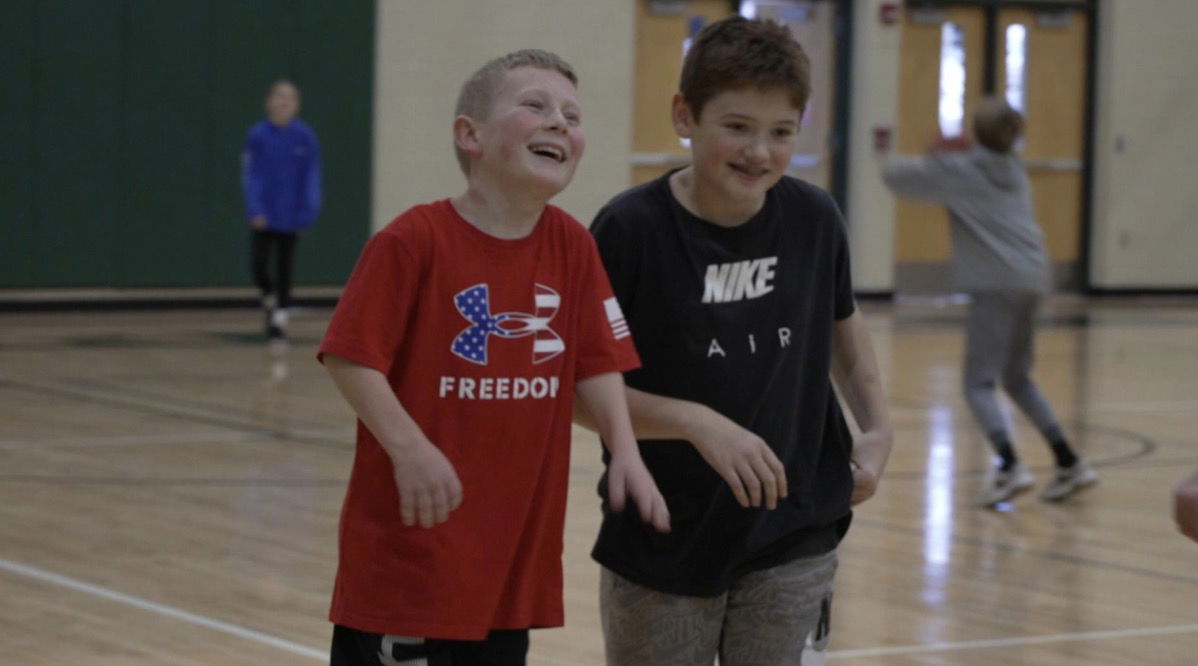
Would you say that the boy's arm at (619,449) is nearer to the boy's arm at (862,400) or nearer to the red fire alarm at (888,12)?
the boy's arm at (862,400)

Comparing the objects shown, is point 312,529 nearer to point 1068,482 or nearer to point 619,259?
point 1068,482

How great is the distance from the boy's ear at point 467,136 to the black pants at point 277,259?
9.95 m

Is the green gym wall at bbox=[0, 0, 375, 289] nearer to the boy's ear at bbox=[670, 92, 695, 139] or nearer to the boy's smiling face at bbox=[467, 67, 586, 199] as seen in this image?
the boy's ear at bbox=[670, 92, 695, 139]

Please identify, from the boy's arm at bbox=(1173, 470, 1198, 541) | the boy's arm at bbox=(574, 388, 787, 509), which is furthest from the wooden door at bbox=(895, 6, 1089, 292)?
the boy's arm at bbox=(1173, 470, 1198, 541)

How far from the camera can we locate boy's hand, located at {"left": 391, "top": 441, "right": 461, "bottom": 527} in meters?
2.63

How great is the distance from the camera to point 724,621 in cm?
309

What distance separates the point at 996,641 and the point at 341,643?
2721 mm

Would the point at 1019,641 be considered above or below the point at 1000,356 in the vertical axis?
below

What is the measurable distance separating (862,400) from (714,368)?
31 cm

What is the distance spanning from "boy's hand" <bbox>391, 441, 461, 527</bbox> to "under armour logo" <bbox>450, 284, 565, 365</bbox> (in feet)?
0.57

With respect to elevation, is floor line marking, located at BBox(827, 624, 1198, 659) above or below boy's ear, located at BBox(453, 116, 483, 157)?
below

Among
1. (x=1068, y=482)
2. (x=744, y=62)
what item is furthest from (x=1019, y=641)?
(x=744, y=62)

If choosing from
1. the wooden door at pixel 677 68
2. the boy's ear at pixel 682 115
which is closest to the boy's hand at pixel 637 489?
the boy's ear at pixel 682 115

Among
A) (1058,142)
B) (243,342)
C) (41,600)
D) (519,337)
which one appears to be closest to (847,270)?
(519,337)
